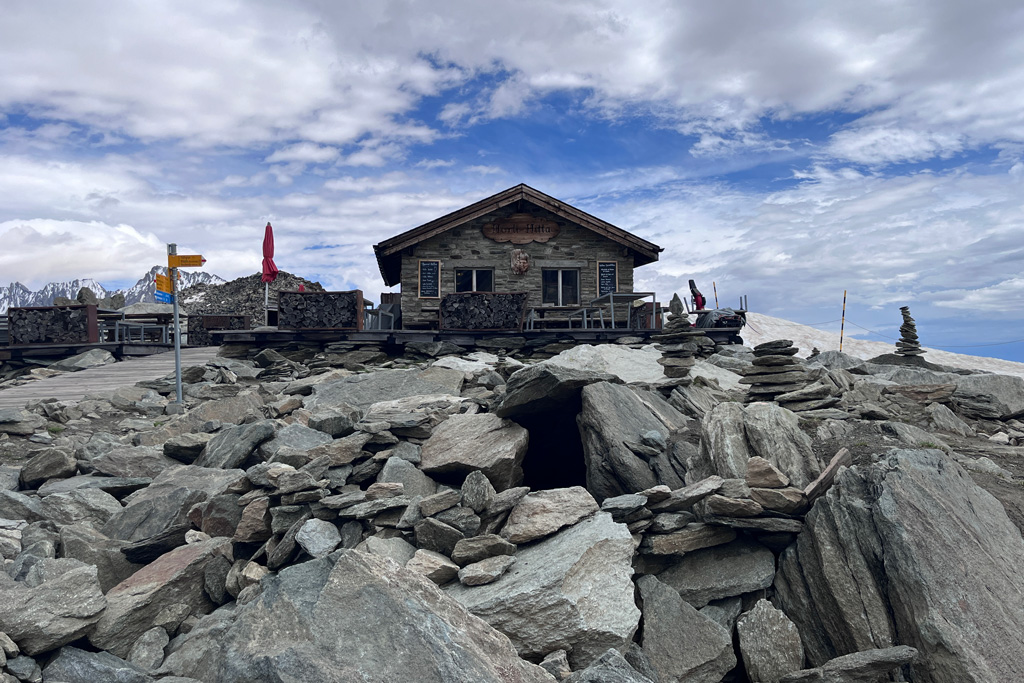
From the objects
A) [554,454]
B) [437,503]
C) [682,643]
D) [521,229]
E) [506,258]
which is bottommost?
[682,643]

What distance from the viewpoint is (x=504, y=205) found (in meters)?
22.4

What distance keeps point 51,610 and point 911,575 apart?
5.89 metres

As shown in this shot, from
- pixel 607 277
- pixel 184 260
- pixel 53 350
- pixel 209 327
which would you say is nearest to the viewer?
pixel 184 260

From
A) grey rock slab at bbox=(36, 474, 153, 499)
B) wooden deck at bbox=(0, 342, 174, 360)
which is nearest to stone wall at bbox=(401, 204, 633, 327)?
wooden deck at bbox=(0, 342, 174, 360)

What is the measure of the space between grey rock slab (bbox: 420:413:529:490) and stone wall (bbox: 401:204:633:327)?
15390mm

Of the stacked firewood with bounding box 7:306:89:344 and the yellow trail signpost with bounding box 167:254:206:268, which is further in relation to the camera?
the stacked firewood with bounding box 7:306:89:344

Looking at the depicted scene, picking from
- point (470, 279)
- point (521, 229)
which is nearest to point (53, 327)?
point (470, 279)

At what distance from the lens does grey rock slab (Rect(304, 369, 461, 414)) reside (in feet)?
34.7

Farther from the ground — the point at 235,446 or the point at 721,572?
the point at 235,446

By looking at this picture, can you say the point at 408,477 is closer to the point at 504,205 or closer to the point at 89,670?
the point at 89,670

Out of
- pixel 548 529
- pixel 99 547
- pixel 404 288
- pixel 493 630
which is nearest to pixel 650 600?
pixel 548 529

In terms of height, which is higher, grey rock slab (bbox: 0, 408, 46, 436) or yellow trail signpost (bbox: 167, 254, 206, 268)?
yellow trail signpost (bbox: 167, 254, 206, 268)

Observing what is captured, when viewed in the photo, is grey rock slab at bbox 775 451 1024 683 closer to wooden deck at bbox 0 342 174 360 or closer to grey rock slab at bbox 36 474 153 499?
grey rock slab at bbox 36 474 153 499

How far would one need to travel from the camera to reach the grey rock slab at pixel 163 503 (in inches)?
249
